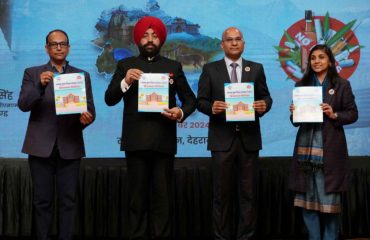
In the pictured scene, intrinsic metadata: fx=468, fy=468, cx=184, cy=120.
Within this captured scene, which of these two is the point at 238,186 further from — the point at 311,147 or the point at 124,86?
the point at 124,86

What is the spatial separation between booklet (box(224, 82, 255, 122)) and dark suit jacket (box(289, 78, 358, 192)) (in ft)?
1.52

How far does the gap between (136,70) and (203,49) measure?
4.96ft

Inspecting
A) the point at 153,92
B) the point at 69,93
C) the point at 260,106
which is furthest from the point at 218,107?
the point at 69,93

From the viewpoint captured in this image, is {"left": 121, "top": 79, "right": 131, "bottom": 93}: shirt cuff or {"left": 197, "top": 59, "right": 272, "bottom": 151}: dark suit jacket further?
{"left": 197, "top": 59, "right": 272, "bottom": 151}: dark suit jacket

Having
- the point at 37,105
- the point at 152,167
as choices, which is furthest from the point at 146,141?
the point at 37,105

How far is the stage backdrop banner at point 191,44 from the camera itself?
13.4 ft

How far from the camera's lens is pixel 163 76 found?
9.12ft

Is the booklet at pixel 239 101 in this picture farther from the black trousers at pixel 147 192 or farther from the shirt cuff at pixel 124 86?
the shirt cuff at pixel 124 86

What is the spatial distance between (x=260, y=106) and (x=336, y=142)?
51 centimetres

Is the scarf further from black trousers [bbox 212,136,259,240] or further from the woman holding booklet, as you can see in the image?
black trousers [bbox 212,136,259,240]

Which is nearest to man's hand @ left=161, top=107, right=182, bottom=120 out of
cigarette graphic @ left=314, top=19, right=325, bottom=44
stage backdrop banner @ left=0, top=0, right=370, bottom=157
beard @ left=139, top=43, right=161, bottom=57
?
beard @ left=139, top=43, right=161, bottom=57

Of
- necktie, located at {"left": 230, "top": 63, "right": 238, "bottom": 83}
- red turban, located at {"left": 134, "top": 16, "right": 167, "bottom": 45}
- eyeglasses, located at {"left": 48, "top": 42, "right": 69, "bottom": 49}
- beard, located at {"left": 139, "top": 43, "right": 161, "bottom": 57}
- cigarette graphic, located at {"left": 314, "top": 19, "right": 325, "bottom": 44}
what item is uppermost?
cigarette graphic, located at {"left": 314, "top": 19, "right": 325, "bottom": 44}

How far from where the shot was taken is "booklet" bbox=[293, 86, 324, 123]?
2813 millimetres

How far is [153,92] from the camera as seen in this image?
2.77 meters
